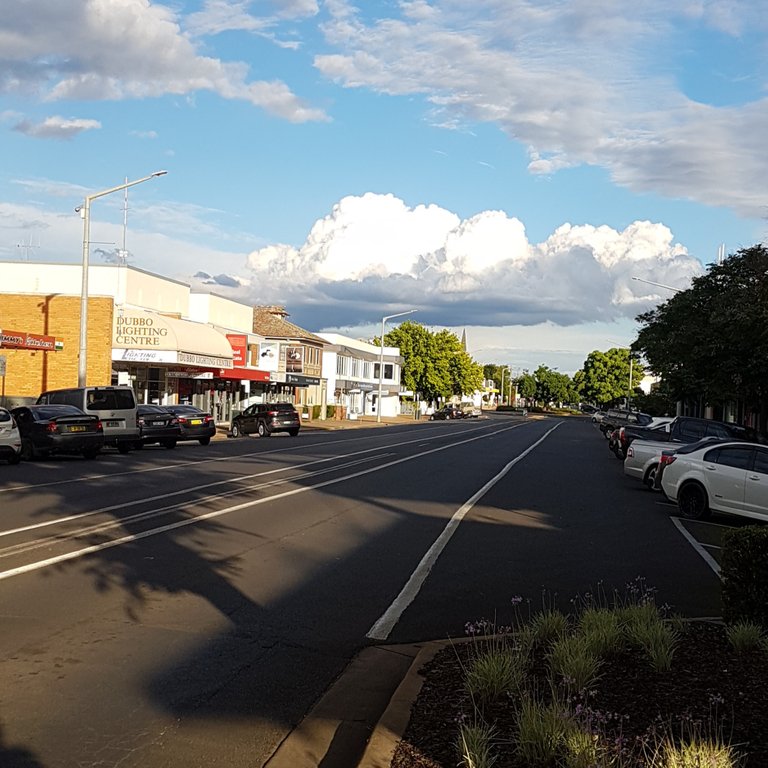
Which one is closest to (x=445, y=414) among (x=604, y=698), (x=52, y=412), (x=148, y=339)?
(x=148, y=339)

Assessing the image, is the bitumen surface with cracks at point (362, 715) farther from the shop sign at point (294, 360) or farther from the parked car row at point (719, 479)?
the shop sign at point (294, 360)

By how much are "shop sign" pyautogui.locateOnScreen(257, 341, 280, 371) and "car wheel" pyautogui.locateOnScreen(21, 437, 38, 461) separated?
124 feet

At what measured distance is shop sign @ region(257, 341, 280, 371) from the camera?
6562 centimetres

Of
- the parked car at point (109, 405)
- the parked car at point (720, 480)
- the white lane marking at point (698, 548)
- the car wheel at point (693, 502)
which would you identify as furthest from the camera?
the parked car at point (109, 405)

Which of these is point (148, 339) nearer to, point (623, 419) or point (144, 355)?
point (144, 355)

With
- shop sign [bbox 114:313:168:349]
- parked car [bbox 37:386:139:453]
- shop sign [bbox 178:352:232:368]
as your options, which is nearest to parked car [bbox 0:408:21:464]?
parked car [bbox 37:386:139:453]

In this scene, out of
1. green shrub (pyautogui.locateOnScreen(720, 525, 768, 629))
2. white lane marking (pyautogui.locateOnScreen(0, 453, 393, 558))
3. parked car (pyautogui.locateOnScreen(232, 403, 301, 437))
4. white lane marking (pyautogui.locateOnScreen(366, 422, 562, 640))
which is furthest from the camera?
parked car (pyautogui.locateOnScreen(232, 403, 301, 437))

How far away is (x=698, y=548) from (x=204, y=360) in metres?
37.2

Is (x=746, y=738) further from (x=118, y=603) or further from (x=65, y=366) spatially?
(x=65, y=366)

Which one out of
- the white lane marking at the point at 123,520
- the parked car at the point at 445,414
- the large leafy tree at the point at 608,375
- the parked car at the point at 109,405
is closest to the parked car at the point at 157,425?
the parked car at the point at 109,405

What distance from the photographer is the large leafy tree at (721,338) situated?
27797mm

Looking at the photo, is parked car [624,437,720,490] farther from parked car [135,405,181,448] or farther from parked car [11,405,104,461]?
parked car [135,405,181,448]

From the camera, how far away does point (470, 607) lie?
9.50m

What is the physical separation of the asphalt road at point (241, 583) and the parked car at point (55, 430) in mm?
4115
